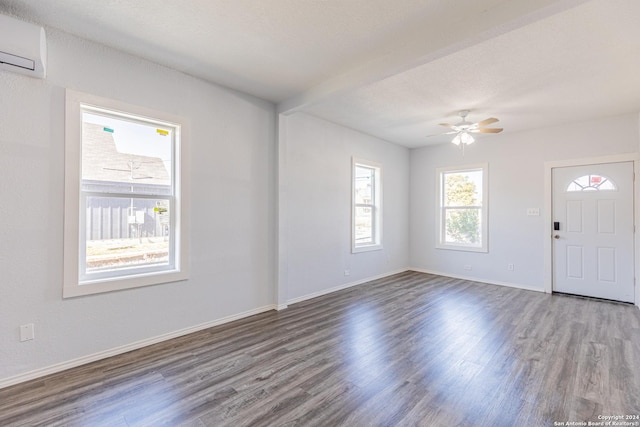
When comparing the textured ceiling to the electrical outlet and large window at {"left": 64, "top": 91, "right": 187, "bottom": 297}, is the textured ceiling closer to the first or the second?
large window at {"left": 64, "top": 91, "right": 187, "bottom": 297}

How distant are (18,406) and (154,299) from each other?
1121 mm

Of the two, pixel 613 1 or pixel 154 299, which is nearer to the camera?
pixel 613 1

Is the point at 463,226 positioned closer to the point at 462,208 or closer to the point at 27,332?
the point at 462,208

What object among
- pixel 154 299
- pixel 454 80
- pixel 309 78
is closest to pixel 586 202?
pixel 454 80

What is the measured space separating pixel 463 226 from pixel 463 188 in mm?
756

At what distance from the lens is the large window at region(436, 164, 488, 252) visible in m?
5.67

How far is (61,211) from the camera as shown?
2.46m

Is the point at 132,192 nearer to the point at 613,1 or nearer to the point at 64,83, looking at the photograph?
the point at 64,83

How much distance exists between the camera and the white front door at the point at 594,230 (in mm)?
4348

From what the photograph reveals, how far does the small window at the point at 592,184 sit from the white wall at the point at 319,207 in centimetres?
299

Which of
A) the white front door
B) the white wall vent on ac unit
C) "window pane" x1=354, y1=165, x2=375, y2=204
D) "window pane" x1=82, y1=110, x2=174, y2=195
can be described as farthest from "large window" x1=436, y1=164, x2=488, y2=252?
the white wall vent on ac unit

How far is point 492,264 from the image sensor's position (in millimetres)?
5496

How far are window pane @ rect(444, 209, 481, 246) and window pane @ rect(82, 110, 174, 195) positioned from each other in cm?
520

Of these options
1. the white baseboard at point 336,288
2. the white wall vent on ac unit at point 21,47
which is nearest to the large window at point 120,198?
the white wall vent on ac unit at point 21,47
